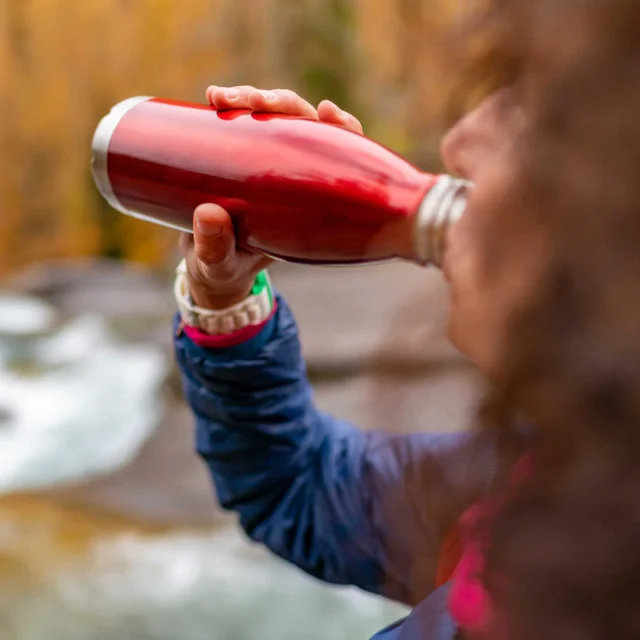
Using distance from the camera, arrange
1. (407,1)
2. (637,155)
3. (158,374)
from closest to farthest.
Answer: (637,155), (407,1), (158,374)

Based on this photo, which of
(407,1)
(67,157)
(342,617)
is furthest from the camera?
(67,157)

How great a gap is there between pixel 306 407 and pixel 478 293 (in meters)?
0.30

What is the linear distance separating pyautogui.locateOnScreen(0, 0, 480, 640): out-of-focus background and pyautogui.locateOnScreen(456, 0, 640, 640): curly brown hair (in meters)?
0.05

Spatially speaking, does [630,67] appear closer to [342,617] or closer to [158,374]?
[342,617]

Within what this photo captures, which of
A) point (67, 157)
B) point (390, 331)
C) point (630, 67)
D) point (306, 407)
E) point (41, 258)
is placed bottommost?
point (41, 258)

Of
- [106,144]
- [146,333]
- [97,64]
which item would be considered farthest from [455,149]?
[97,64]

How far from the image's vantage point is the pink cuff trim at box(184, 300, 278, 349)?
0.51m

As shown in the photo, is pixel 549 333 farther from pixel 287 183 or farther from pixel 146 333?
pixel 146 333

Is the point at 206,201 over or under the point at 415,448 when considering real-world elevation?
over

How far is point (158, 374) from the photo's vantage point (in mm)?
3031

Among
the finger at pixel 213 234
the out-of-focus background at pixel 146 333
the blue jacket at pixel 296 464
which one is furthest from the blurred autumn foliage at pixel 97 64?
the finger at pixel 213 234

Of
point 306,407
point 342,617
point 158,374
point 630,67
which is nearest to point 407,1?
point 306,407

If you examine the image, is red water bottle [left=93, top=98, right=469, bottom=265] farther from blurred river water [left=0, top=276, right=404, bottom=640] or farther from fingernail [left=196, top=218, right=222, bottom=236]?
blurred river water [left=0, top=276, right=404, bottom=640]

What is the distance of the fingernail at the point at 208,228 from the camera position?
1.28 feet
